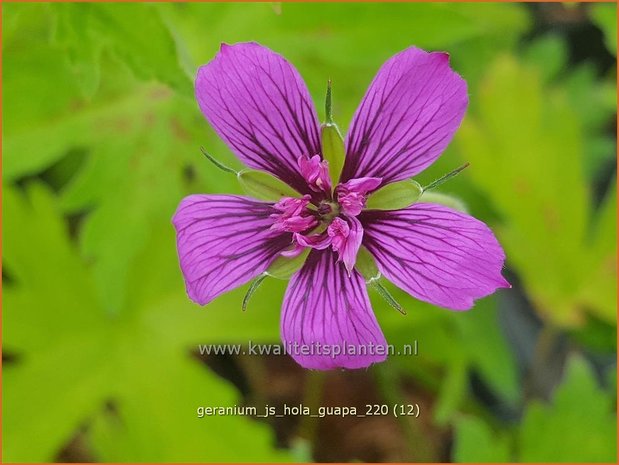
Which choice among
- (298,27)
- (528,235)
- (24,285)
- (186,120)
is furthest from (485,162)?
(24,285)

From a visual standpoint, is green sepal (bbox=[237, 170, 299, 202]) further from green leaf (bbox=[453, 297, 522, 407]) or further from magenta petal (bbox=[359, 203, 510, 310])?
green leaf (bbox=[453, 297, 522, 407])

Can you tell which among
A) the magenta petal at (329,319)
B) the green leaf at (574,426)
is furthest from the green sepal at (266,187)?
the green leaf at (574,426)

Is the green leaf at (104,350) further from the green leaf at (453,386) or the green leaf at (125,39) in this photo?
the green leaf at (125,39)

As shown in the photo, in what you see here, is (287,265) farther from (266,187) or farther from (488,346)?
(488,346)

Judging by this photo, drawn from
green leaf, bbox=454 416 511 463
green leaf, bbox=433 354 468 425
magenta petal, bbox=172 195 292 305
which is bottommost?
green leaf, bbox=454 416 511 463

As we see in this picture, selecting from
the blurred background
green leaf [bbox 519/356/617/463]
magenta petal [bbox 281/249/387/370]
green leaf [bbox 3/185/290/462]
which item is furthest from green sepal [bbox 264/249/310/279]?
green leaf [bbox 519/356/617/463]

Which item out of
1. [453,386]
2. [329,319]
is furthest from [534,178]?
[329,319]
